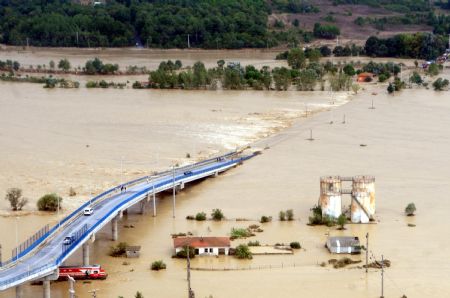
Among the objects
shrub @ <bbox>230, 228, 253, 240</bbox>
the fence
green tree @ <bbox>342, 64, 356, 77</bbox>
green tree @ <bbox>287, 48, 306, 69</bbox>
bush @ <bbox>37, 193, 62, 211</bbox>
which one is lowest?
the fence

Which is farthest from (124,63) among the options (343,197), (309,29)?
(343,197)

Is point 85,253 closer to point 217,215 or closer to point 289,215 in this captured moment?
point 217,215

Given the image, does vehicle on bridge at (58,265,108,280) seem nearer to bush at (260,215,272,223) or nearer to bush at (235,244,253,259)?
bush at (235,244,253,259)

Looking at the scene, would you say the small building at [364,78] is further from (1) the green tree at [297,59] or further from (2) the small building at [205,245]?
(2) the small building at [205,245]

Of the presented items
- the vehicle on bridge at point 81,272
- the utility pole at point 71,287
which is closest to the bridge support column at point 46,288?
the utility pole at point 71,287

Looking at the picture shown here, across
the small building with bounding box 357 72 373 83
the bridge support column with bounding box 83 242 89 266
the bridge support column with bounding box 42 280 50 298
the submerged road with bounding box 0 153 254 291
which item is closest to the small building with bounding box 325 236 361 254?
the submerged road with bounding box 0 153 254 291

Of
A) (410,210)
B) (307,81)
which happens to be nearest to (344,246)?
(410,210)

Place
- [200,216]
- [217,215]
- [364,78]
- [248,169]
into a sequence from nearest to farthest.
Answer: [217,215] → [200,216] → [248,169] → [364,78]
